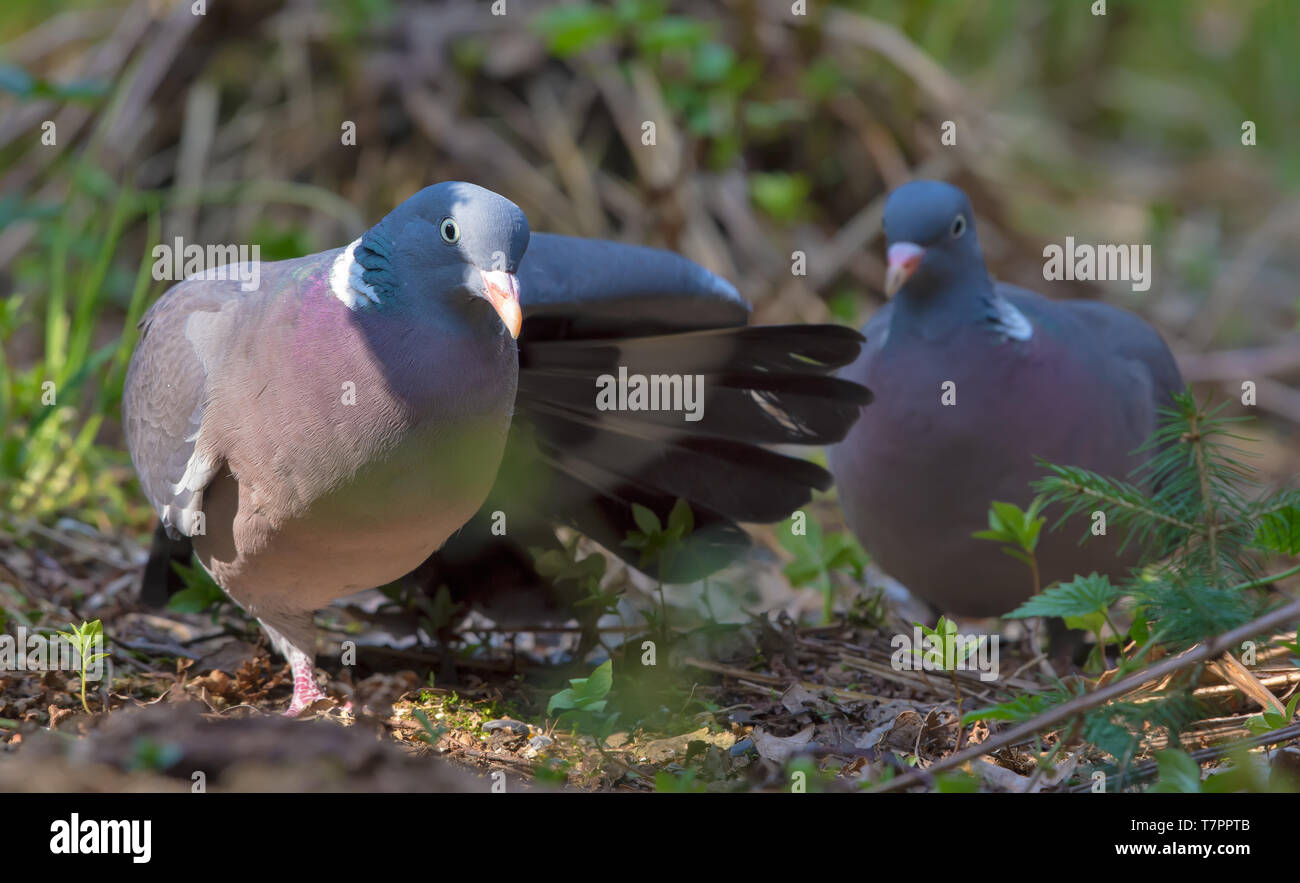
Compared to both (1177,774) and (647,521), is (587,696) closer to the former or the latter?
(647,521)

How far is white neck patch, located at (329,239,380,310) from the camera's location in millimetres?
2627

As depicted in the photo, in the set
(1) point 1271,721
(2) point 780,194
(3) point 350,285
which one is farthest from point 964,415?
(2) point 780,194

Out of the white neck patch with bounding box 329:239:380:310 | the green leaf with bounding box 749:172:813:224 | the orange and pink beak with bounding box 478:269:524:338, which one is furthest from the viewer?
the green leaf with bounding box 749:172:813:224

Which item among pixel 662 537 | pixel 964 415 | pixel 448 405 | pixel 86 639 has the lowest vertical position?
pixel 86 639

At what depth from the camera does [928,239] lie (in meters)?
3.75

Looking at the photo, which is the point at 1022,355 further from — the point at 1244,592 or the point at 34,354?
the point at 34,354

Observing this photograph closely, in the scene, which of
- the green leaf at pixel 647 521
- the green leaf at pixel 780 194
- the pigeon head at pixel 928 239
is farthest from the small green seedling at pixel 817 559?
the green leaf at pixel 780 194

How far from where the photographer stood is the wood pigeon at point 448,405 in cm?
258

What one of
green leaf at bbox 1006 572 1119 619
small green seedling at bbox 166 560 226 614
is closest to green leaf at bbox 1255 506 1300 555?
green leaf at bbox 1006 572 1119 619

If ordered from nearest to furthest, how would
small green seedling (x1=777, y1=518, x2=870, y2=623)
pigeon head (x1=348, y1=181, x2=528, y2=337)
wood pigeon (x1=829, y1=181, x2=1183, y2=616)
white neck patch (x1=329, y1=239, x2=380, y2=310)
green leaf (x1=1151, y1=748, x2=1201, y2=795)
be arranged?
green leaf (x1=1151, y1=748, x2=1201, y2=795) → pigeon head (x1=348, y1=181, x2=528, y2=337) → white neck patch (x1=329, y1=239, x2=380, y2=310) → wood pigeon (x1=829, y1=181, x2=1183, y2=616) → small green seedling (x1=777, y1=518, x2=870, y2=623)

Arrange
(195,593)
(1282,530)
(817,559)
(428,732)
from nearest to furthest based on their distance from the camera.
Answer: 1. (1282,530)
2. (428,732)
3. (195,593)
4. (817,559)

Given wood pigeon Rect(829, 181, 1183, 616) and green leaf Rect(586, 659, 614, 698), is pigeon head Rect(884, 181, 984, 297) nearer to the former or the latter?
wood pigeon Rect(829, 181, 1183, 616)

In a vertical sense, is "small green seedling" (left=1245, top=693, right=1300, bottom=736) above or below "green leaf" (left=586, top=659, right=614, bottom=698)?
below

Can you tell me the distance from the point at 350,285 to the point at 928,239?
1769 mm
